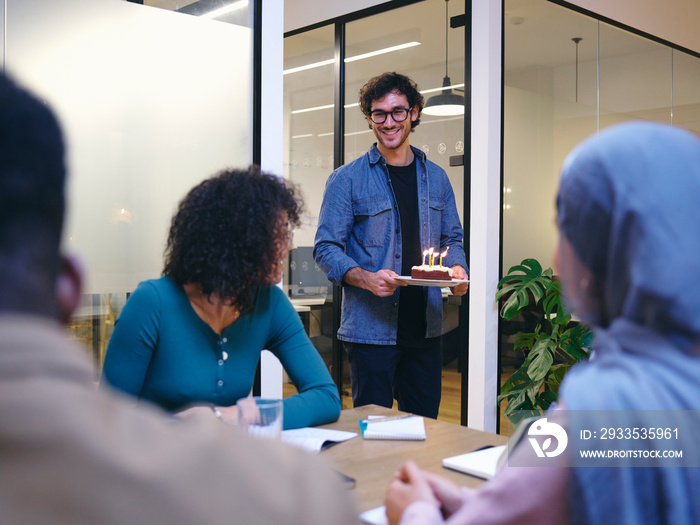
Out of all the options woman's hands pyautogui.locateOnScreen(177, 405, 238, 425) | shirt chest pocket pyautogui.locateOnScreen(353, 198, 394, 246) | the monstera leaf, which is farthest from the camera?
Result: the monstera leaf

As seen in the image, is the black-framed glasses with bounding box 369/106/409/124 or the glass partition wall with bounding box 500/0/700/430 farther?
the glass partition wall with bounding box 500/0/700/430

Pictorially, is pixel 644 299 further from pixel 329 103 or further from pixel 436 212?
pixel 329 103

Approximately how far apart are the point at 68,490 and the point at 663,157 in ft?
1.97

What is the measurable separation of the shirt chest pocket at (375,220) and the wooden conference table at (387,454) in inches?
44.8

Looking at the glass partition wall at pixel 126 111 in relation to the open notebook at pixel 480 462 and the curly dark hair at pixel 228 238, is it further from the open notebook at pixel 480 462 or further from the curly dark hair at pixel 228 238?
the open notebook at pixel 480 462

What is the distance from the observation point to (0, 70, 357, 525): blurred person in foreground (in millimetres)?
381

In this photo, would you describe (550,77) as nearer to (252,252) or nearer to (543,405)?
(543,405)

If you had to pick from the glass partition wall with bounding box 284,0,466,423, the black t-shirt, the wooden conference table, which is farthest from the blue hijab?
the glass partition wall with bounding box 284,0,466,423

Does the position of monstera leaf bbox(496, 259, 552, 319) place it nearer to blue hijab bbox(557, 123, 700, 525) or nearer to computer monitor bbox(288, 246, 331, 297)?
computer monitor bbox(288, 246, 331, 297)

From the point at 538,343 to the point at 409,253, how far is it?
1.25 meters

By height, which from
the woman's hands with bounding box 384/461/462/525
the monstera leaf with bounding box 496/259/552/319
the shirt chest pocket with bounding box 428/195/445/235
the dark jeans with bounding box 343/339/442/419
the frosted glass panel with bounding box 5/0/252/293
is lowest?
the dark jeans with bounding box 343/339/442/419

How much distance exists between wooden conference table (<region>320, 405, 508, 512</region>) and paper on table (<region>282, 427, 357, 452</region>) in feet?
0.05

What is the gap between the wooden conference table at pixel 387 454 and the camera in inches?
47.9

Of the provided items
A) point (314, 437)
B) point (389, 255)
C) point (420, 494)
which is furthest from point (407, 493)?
point (389, 255)
